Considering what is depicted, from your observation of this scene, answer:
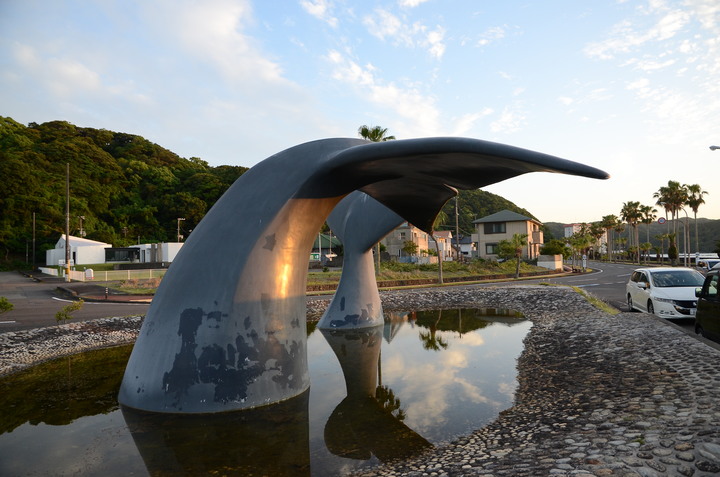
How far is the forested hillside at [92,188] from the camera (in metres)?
58.8

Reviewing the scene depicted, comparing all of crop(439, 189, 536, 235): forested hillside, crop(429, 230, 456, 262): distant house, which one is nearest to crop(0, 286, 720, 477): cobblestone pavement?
crop(429, 230, 456, 262): distant house

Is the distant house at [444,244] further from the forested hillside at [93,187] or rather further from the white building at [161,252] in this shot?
the white building at [161,252]

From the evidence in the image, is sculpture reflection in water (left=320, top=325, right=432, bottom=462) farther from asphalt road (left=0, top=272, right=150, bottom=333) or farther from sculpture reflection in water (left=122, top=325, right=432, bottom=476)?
asphalt road (left=0, top=272, right=150, bottom=333)

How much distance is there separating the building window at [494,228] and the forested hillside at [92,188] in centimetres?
4245

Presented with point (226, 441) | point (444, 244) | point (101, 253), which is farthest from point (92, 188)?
point (226, 441)

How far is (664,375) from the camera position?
6.52 meters

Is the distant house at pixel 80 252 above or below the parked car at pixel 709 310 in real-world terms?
above

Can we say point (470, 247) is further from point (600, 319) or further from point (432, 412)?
point (432, 412)

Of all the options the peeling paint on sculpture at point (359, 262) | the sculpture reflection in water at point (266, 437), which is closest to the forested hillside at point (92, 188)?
the peeling paint on sculpture at point (359, 262)

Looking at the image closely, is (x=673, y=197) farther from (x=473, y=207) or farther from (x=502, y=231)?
(x=473, y=207)

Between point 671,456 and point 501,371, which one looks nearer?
point 671,456

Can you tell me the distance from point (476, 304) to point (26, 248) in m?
63.2

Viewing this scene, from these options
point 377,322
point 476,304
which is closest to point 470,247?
point 476,304

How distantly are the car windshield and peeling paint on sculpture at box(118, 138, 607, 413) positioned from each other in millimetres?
9004
